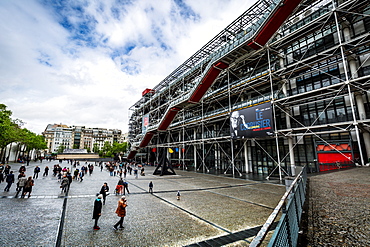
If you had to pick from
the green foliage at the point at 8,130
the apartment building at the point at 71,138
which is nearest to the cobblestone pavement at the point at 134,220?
the green foliage at the point at 8,130

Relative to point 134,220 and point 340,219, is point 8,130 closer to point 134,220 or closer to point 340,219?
point 134,220

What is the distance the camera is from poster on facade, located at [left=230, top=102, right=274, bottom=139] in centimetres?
1619

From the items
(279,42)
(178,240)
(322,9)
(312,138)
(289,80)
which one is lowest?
(178,240)

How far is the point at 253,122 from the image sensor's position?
1733 cm

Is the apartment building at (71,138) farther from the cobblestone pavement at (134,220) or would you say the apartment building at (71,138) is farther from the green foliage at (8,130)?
the cobblestone pavement at (134,220)

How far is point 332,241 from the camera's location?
9.25 ft

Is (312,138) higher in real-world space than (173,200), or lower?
higher

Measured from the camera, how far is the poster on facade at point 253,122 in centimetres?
1619

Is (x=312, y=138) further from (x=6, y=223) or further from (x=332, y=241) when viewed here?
(x=6, y=223)

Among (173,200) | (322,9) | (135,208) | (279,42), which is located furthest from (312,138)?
(135,208)

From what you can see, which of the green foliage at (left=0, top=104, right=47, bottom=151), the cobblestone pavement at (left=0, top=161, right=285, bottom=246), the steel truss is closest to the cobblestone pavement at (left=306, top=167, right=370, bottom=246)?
the cobblestone pavement at (left=0, top=161, right=285, bottom=246)

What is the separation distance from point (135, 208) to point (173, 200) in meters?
2.07

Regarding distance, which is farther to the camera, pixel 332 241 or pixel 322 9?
pixel 322 9

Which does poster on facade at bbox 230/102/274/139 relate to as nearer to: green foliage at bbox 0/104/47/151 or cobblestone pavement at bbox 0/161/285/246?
cobblestone pavement at bbox 0/161/285/246
